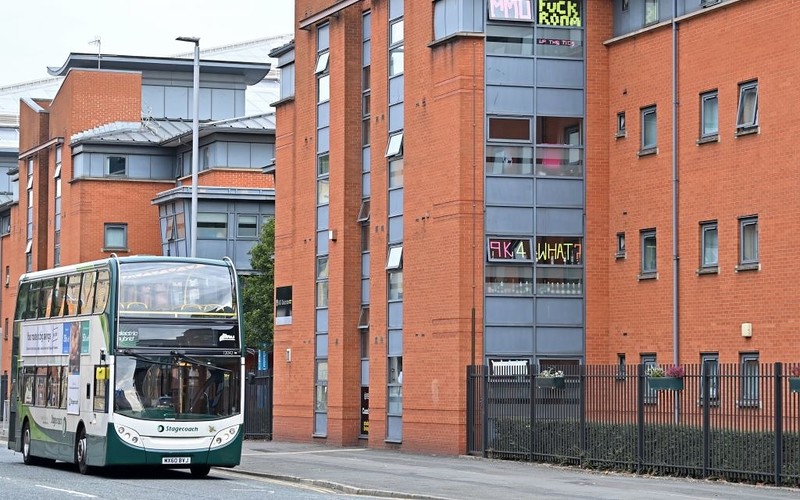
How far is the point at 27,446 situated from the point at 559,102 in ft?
44.6

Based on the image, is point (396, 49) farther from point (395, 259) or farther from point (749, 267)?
point (749, 267)

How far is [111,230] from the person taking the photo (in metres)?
64.1

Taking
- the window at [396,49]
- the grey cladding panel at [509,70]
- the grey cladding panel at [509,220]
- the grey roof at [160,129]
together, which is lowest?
the grey cladding panel at [509,220]

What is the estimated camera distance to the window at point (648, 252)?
113ft

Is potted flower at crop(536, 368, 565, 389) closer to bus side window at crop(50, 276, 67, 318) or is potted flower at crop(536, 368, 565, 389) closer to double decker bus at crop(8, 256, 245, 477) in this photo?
double decker bus at crop(8, 256, 245, 477)

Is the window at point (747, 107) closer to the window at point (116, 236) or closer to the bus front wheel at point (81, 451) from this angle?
the bus front wheel at point (81, 451)

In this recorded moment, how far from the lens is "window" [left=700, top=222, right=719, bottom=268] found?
32375mm

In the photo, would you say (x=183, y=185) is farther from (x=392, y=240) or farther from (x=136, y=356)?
(x=136, y=356)

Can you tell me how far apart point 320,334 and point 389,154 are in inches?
252

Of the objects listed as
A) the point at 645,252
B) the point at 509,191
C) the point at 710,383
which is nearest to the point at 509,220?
the point at 509,191

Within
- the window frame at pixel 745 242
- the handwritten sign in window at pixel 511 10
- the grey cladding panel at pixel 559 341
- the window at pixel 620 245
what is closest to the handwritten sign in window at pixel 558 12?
the handwritten sign in window at pixel 511 10

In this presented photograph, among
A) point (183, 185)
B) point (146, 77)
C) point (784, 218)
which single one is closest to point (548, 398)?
point (784, 218)

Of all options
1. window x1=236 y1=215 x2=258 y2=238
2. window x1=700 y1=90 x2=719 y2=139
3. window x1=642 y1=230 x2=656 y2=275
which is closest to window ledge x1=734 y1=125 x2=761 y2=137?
window x1=700 y1=90 x2=719 y2=139

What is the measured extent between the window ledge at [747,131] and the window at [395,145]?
9.61m
